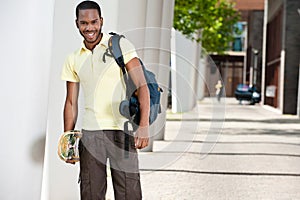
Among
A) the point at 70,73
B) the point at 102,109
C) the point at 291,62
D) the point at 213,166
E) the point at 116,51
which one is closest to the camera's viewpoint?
the point at 116,51

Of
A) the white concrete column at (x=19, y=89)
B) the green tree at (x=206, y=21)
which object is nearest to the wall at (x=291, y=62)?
the green tree at (x=206, y=21)

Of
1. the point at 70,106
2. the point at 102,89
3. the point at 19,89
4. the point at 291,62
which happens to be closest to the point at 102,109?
the point at 102,89

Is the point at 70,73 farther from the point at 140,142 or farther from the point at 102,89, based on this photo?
the point at 140,142

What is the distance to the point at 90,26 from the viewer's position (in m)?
3.93

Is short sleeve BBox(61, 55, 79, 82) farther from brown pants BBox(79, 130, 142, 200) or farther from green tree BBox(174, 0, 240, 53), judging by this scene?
green tree BBox(174, 0, 240, 53)

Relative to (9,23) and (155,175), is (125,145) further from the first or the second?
(155,175)

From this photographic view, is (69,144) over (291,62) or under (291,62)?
under

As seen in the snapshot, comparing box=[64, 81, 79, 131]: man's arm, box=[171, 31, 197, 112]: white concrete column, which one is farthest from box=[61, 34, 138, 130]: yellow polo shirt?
box=[171, 31, 197, 112]: white concrete column

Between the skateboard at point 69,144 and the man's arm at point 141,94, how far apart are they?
391 millimetres

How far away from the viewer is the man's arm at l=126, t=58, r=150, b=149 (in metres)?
3.81

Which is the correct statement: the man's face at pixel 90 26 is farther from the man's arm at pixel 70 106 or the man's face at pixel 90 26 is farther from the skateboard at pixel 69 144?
the skateboard at pixel 69 144

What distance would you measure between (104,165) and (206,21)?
16936mm

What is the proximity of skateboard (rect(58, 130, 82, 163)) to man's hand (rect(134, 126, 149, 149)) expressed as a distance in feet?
1.21

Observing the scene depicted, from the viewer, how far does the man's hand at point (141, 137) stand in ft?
12.6
